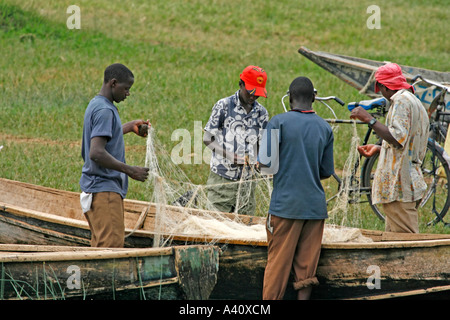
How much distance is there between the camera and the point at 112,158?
16.1ft

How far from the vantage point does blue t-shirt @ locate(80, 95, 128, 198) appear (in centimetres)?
492

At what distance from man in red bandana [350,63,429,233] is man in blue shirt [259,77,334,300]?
865 mm

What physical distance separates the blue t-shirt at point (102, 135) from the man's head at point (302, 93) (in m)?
1.29

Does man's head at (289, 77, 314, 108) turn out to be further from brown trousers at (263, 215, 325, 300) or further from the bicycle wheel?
the bicycle wheel

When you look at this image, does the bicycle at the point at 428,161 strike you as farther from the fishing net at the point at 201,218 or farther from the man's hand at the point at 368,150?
the fishing net at the point at 201,218

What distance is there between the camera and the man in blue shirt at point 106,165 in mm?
4910

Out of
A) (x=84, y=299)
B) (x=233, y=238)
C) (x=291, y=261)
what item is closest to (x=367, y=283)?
(x=291, y=261)

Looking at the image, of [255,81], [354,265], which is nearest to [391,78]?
[255,81]

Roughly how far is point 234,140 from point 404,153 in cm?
145

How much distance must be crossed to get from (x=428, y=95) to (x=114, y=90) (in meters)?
4.90

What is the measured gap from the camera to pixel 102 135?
489cm

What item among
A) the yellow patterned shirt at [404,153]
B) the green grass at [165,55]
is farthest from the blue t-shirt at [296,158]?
the green grass at [165,55]

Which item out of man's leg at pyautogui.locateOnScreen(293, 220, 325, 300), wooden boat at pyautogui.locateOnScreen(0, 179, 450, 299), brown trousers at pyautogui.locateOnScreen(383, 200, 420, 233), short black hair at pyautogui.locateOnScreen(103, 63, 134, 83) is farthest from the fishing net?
short black hair at pyautogui.locateOnScreen(103, 63, 134, 83)

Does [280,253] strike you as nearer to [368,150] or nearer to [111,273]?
[111,273]
